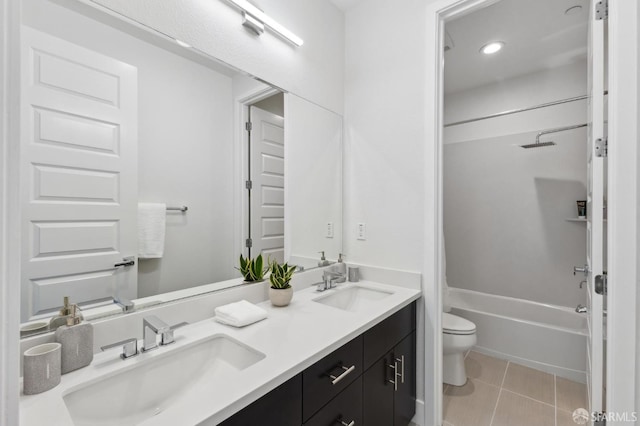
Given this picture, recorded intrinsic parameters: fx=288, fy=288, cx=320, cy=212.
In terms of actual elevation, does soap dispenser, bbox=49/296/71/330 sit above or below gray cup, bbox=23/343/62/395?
above

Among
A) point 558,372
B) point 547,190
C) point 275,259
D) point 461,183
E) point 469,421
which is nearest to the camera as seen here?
point 275,259

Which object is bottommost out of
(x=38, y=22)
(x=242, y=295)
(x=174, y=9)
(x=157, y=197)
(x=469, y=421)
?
(x=469, y=421)

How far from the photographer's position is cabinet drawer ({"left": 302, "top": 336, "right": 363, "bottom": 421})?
896mm

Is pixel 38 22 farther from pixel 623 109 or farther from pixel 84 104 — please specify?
pixel 623 109

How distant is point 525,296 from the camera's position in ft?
8.83

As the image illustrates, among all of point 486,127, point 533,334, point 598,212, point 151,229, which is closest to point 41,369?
point 151,229

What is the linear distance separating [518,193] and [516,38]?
1325 millimetres

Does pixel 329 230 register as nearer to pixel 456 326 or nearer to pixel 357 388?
pixel 357 388

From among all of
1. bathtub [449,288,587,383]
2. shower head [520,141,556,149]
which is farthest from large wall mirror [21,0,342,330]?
shower head [520,141,556,149]

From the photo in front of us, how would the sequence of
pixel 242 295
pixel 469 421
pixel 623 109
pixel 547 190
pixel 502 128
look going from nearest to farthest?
pixel 623 109 → pixel 242 295 → pixel 469 421 → pixel 547 190 → pixel 502 128

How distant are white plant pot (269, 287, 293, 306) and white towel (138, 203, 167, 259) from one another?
1.67 feet

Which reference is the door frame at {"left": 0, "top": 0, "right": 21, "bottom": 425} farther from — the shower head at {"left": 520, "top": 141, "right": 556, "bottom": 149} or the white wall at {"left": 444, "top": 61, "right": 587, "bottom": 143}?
the white wall at {"left": 444, "top": 61, "right": 587, "bottom": 143}

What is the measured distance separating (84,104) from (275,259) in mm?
1020

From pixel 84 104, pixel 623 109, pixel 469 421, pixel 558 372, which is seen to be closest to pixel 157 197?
pixel 84 104
